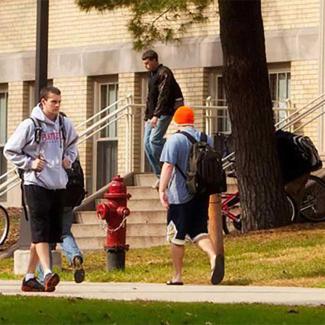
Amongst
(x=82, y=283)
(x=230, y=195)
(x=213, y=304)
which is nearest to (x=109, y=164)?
(x=230, y=195)

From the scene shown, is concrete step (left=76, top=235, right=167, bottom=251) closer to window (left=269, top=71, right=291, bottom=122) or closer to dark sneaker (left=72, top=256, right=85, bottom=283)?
window (left=269, top=71, right=291, bottom=122)

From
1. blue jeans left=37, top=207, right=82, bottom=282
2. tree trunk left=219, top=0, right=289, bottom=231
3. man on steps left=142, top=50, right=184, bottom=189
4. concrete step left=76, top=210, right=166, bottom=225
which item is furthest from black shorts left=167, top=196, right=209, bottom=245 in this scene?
concrete step left=76, top=210, right=166, bottom=225

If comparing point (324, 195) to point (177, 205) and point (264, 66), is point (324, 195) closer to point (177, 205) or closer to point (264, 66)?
point (264, 66)

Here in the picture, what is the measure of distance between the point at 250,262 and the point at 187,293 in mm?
3557

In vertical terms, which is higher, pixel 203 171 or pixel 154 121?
pixel 154 121

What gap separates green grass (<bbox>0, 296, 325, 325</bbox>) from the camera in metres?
12.9

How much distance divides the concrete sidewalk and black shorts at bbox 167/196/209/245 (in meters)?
0.53

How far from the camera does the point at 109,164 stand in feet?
102

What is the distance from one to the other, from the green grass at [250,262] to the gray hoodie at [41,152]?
2558 millimetres

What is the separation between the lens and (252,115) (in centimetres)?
2308

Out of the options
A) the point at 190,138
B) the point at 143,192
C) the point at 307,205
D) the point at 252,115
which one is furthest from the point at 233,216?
the point at 190,138

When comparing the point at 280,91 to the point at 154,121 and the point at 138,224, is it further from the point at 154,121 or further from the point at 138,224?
the point at 154,121

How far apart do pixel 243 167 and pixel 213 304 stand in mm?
8942

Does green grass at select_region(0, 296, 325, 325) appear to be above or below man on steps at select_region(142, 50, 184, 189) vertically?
below
